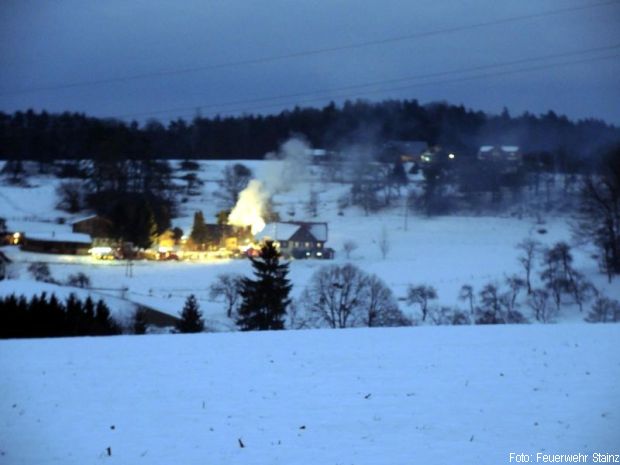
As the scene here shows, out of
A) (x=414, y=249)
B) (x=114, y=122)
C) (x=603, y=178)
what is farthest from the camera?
(x=114, y=122)

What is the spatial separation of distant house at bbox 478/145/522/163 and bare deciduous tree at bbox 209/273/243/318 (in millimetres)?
34043

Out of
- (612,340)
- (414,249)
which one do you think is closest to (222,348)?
(612,340)

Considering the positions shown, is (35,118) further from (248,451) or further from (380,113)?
(248,451)

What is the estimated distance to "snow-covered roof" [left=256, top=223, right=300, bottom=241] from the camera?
43.8 meters

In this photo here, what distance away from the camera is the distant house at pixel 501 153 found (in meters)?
58.2

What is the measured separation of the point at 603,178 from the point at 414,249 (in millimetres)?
12476

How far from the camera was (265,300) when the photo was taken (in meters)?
22.2

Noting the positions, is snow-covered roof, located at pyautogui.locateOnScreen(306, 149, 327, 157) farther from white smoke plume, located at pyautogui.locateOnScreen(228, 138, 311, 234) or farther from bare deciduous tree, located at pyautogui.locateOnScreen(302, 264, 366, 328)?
bare deciduous tree, located at pyautogui.locateOnScreen(302, 264, 366, 328)

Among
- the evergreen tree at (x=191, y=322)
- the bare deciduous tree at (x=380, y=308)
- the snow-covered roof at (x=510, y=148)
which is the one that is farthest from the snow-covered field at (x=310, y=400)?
the snow-covered roof at (x=510, y=148)

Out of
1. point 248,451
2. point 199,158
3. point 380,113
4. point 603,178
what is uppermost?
point 380,113

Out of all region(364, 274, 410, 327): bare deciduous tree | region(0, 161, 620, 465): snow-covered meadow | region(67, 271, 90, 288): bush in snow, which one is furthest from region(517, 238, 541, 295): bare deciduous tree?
region(67, 271, 90, 288): bush in snow

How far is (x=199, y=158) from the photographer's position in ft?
217

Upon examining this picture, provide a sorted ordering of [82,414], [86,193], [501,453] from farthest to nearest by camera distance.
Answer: [86,193], [82,414], [501,453]

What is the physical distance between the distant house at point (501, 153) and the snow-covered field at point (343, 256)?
11.6 m
